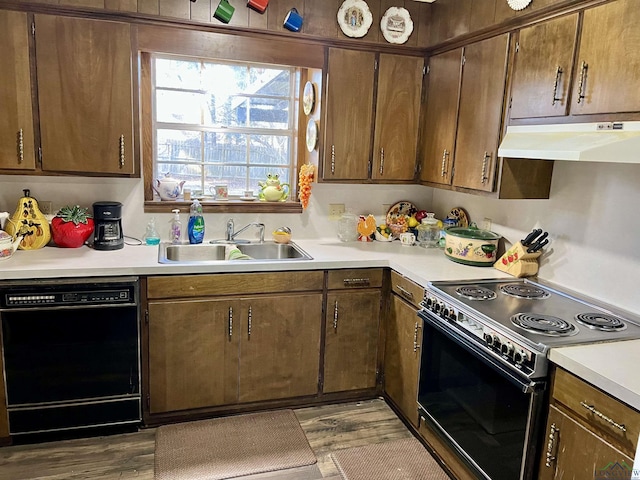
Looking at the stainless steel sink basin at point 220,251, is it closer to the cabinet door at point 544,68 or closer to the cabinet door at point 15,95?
the cabinet door at point 15,95

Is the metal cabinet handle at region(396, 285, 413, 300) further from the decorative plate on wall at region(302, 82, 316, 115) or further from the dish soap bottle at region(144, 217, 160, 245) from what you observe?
the dish soap bottle at region(144, 217, 160, 245)

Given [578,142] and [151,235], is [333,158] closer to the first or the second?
[151,235]

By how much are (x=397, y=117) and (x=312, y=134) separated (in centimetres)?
55

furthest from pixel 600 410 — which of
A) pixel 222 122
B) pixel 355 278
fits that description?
pixel 222 122

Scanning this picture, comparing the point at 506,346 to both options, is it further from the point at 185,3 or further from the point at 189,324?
the point at 185,3

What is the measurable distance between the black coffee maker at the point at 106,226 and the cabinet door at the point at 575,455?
231 centimetres

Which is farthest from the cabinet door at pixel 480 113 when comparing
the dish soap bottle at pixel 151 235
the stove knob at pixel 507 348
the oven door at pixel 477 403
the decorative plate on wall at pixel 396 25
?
the dish soap bottle at pixel 151 235

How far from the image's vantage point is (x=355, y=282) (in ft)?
9.34

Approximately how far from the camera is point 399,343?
110 inches

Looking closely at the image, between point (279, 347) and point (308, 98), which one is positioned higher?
point (308, 98)

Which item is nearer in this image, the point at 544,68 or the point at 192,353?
the point at 544,68

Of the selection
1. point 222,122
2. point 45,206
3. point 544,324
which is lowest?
point 544,324

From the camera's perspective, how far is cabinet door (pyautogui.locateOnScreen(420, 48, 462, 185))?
2861 millimetres

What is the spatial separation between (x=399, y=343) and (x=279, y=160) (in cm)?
147
